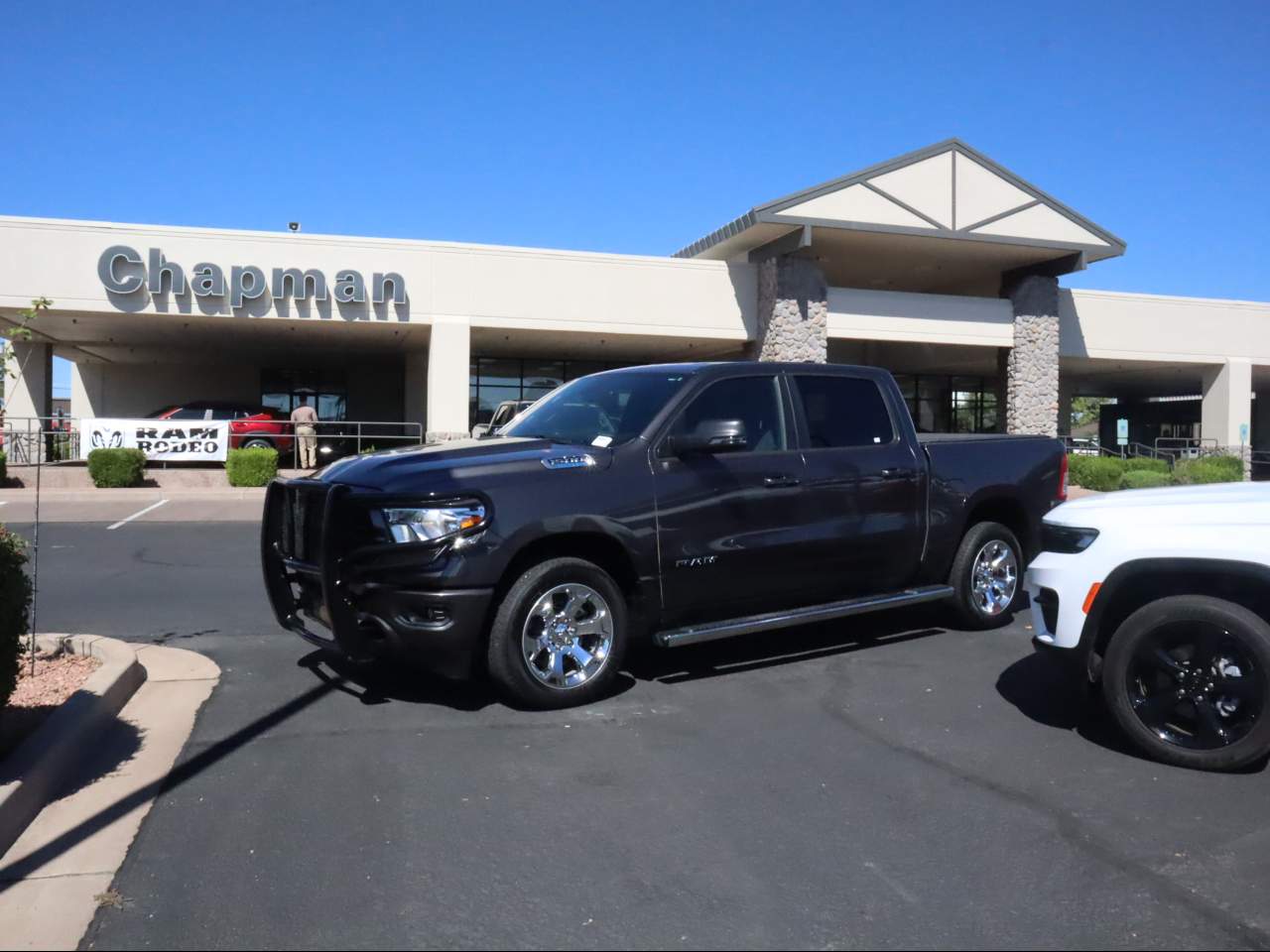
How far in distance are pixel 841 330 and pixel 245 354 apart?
17309 mm

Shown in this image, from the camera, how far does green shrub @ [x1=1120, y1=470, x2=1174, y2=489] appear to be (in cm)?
2247

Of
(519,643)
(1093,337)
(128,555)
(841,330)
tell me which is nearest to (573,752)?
(519,643)

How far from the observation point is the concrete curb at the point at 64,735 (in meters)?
4.10

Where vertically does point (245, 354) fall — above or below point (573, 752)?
above

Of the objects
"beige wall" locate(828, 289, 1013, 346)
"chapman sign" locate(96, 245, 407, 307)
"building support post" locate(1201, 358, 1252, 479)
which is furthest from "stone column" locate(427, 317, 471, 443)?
"building support post" locate(1201, 358, 1252, 479)

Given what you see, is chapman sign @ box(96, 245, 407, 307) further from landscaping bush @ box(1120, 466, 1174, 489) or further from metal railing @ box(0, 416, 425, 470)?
landscaping bush @ box(1120, 466, 1174, 489)

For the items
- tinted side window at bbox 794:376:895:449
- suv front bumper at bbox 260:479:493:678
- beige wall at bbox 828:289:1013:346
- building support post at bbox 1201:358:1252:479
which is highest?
beige wall at bbox 828:289:1013:346

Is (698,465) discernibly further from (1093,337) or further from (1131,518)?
(1093,337)

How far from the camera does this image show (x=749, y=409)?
6.81 metres

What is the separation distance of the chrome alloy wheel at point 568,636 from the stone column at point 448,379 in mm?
18554

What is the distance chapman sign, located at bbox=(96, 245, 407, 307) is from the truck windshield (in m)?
17.3

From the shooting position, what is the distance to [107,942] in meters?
3.31

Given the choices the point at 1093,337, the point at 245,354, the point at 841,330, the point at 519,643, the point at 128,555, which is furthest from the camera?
the point at 245,354

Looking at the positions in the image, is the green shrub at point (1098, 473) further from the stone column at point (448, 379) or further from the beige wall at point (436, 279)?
the stone column at point (448, 379)
